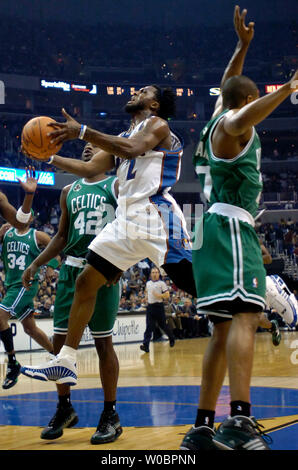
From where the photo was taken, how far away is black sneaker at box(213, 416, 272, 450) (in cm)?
297

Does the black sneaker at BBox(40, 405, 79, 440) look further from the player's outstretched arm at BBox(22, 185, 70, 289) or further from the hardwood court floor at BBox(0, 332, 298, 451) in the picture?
the player's outstretched arm at BBox(22, 185, 70, 289)

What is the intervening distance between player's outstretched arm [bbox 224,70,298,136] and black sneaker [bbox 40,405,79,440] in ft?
8.81

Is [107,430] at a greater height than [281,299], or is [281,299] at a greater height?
[281,299]

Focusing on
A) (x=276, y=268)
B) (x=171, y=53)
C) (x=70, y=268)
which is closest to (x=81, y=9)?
(x=171, y=53)

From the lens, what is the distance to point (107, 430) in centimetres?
444

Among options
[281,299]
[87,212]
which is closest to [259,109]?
[87,212]

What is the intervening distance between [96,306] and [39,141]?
1597mm

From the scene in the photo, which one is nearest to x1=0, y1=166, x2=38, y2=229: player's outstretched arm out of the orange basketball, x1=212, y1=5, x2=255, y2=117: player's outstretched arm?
the orange basketball

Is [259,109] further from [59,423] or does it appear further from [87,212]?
[59,423]

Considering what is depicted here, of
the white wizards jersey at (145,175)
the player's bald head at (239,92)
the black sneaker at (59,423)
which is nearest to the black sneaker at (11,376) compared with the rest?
the black sneaker at (59,423)

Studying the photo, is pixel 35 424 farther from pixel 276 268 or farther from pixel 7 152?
pixel 7 152

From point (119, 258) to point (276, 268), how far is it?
22843 millimetres

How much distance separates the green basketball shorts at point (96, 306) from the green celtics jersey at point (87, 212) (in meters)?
0.22

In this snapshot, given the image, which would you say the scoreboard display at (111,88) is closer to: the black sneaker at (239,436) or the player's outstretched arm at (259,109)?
the player's outstretched arm at (259,109)
